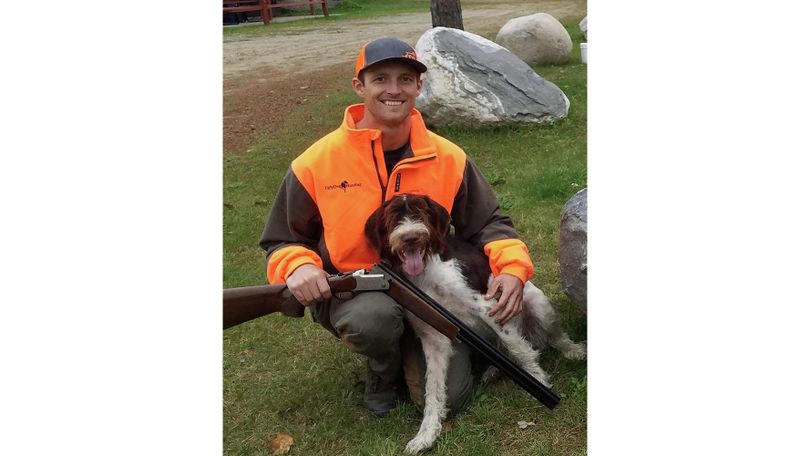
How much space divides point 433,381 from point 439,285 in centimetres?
49

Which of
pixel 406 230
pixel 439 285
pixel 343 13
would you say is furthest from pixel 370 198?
pixel 343 13

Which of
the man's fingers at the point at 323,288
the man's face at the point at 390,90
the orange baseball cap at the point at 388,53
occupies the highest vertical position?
the orange baseball cap at the point at 388,53

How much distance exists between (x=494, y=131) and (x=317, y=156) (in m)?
5.56

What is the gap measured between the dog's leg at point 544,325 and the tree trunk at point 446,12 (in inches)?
333

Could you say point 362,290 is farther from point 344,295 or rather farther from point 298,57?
point 298,57

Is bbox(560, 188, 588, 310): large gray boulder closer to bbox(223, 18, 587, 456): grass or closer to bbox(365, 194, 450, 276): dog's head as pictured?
bbox(223, 18, 587, 456): grass

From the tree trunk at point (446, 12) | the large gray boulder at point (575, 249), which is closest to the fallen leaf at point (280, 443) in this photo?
the large gray boulder at point (575, 249)

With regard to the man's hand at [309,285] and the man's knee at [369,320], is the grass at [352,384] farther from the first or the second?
the man's hand at [309,285]

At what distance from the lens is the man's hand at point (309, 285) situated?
333 cm

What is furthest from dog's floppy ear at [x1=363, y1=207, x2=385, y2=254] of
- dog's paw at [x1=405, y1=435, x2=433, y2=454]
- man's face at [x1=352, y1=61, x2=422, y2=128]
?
dog's paw at [x1=405, y1=435, x2=433, y2=454]

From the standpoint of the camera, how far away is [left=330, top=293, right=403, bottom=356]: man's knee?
342 cm

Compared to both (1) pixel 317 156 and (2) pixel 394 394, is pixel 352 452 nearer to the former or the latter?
(2) pixel 394 394

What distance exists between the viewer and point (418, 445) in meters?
3.50

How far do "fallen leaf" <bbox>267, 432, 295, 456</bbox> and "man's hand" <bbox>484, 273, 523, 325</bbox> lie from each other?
1.22 metres
